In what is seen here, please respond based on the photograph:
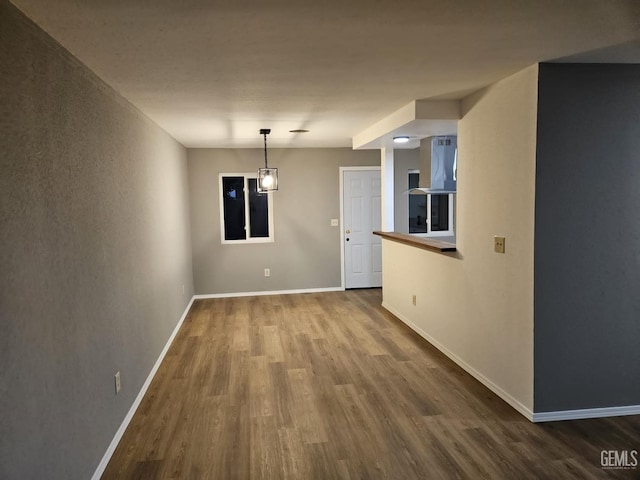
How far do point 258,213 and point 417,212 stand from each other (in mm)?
2567

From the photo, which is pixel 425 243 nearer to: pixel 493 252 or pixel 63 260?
pixel 493 252

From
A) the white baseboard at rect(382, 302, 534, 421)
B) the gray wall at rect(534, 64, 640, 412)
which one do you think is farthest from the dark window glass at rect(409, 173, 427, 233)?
→ the gray wall at rect(534, 64, 640, 412)

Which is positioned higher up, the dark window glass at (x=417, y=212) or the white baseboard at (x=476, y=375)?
the dark window glass at (x=417, y=212)

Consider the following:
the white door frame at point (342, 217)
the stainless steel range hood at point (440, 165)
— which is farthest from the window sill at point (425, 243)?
the white door frame at point (342, 217)

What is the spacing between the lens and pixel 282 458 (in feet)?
8.18

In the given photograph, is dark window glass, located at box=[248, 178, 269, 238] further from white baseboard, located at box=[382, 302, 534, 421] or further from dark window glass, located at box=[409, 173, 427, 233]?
white baseboard, located at box=[382, 302, 534, 421]

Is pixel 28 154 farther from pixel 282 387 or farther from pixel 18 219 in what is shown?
pixel 282 387

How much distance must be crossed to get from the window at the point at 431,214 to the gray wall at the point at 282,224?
36.7 inches

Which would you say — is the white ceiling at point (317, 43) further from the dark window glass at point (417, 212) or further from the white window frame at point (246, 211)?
the dark window glass at point (417, 212)

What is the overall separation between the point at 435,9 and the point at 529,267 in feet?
5.66

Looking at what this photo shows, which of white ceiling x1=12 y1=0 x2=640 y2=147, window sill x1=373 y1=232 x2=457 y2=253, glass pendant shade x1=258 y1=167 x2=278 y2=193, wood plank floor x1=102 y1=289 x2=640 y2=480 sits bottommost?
wood plank floor x1=102 y1=289 x2=640 y2=480

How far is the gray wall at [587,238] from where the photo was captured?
2.69 metres

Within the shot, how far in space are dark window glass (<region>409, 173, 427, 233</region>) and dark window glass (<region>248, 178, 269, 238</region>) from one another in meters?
2.32

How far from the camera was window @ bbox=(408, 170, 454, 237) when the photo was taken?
23.1 ft
